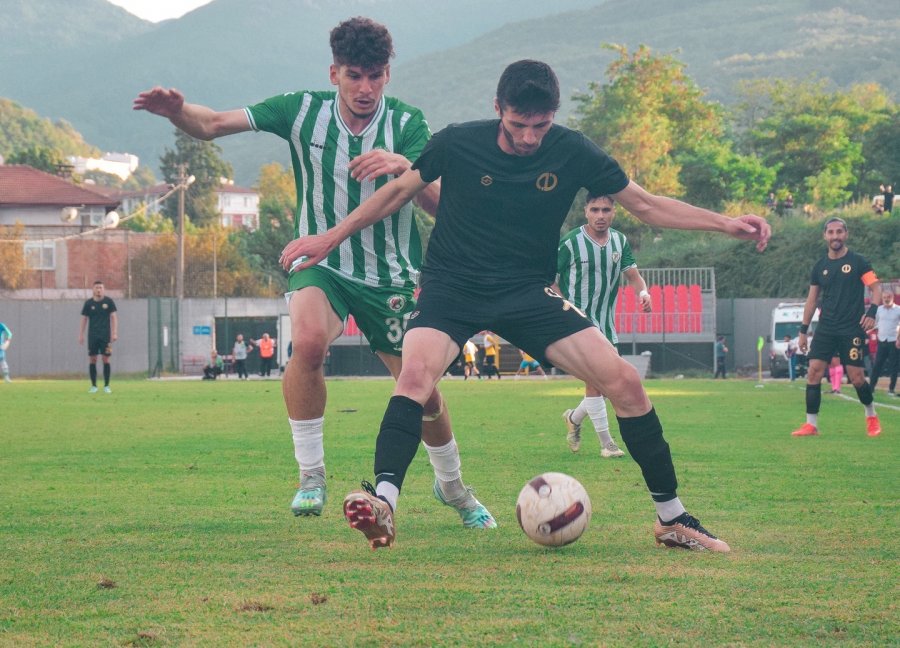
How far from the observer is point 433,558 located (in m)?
5.62

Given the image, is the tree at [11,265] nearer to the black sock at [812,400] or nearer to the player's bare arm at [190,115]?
the black sock at [812,400]

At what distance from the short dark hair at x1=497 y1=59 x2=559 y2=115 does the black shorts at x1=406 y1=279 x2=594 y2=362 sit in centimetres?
84

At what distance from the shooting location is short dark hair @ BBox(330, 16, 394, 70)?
6.96 m

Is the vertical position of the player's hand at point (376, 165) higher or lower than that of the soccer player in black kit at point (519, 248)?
higher

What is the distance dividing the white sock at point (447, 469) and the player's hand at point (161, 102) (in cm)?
214

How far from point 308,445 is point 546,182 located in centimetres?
204

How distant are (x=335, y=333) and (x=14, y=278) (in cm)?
5638

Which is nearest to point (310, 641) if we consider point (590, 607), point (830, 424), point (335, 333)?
point (590, 607)

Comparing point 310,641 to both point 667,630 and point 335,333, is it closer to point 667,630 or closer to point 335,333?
point 667,630

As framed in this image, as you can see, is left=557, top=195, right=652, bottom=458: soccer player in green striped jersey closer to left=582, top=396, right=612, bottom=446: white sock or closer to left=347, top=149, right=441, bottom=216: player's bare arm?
left=582, top=396, right=612, bottom=446: white sock

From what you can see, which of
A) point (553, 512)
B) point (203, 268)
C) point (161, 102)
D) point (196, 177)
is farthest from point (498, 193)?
point (196, 177)

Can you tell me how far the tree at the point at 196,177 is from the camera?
152 meters

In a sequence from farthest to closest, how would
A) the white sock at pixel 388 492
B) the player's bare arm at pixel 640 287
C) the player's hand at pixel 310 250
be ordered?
the player's bare arm at pixel 640 287
the player's hand at pixel 310 250
the white sock at pixel 388 492

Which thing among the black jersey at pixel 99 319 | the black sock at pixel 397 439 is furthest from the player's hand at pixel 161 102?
the black jersey at pixel 99 319
